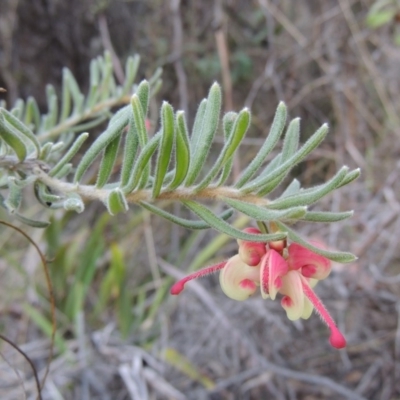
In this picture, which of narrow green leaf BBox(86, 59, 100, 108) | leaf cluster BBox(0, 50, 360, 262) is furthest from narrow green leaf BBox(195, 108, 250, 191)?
narrow green leaf BBox(86, 59, 100, 108)

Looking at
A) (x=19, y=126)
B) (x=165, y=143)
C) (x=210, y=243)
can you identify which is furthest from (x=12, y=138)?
A: (x=210, y=243)

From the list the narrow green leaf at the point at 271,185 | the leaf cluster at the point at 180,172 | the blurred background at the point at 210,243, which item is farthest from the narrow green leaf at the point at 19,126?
the blurred background at the point at 210,243

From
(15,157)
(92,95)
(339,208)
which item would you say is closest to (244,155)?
(339,208)

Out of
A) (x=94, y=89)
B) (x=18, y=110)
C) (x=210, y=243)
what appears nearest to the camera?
(x=18, y=110)

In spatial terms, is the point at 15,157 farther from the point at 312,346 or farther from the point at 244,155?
the point at 244,155

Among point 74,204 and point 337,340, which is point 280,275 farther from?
point 74,204

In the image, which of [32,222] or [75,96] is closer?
[32,222]
